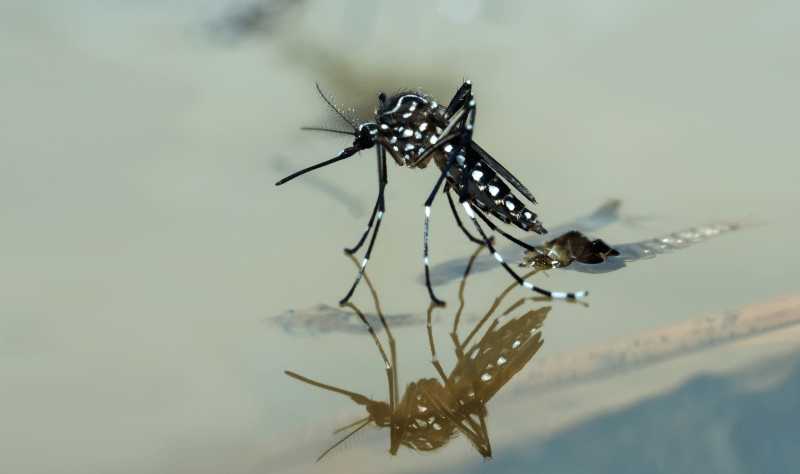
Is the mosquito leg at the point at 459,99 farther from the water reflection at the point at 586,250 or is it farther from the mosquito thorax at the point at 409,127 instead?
the water reflection at the point at 586,250

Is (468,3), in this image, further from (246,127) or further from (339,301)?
(339,301)

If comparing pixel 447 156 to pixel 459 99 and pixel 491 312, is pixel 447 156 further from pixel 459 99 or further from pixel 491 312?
pixel 491 312

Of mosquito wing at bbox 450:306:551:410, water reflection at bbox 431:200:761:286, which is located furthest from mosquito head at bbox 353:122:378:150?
mosquito wing at bbox 450:306:551:410

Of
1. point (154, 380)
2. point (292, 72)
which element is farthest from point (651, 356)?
point (292, 72)

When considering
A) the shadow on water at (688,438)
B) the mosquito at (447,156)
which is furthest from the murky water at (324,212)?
the mosquito at (447,156)

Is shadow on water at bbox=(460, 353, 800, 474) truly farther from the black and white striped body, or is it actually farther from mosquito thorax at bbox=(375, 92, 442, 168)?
mosquito thorax at bbox=(375, 92, 442, 168)

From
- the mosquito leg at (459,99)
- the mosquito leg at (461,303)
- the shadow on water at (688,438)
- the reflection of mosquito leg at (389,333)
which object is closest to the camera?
the shadow on water at (688,438)
